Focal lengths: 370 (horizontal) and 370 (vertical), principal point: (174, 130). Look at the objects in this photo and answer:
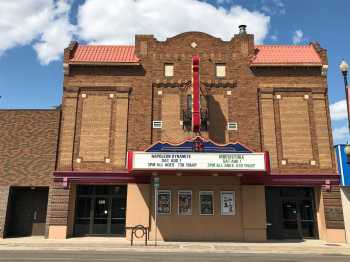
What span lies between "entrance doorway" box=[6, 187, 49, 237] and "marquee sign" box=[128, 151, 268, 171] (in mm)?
8243

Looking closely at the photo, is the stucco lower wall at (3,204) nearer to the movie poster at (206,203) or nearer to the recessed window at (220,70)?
the movie poster at (206,203)

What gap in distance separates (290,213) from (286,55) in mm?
11162

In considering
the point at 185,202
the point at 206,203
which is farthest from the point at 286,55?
the point at 185,202

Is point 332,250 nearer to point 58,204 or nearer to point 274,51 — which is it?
point 274,51

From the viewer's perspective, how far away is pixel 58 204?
2370 cm

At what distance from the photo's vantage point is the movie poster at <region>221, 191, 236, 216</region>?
23516mm

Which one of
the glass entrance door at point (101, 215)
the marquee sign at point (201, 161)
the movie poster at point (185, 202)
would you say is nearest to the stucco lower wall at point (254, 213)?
the marquee sign at point (201, 161)

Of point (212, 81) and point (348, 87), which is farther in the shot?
point (212, 81)

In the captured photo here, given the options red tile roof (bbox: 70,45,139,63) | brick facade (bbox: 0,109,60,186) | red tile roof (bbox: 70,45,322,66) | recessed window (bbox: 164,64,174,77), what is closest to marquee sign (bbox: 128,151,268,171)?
brick facade (bbox: 0,109,60,186)

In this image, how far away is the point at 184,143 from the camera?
22625 millimetres

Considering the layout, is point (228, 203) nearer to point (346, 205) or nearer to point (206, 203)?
point (206, 203)

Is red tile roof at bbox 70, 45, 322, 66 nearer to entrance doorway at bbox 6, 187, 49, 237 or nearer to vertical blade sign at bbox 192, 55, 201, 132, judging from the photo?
vertical blade sign at bbox 192, 55, 201, 132

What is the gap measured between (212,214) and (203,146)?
15.0ft

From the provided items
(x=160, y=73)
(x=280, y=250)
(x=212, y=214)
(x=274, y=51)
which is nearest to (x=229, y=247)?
(x=280, y=250)
